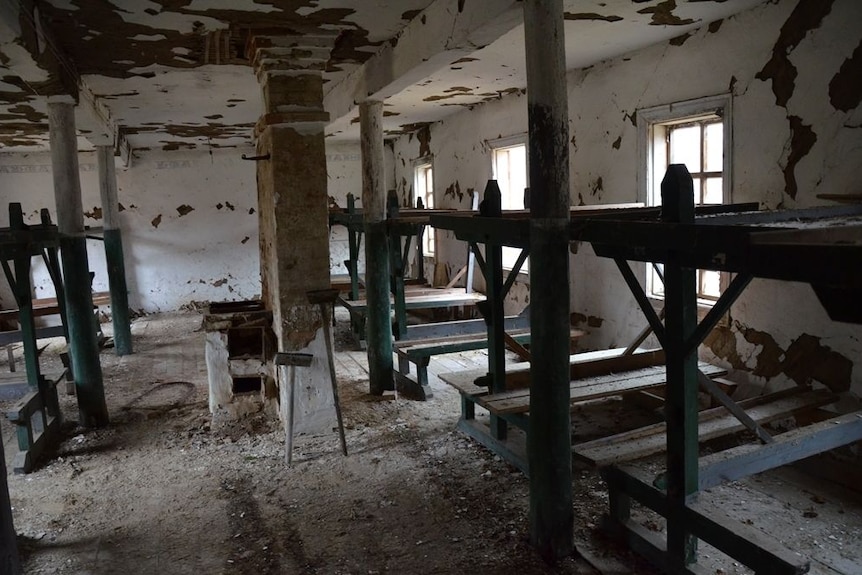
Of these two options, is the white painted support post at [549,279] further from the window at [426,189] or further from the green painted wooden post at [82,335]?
the window at [426,189]

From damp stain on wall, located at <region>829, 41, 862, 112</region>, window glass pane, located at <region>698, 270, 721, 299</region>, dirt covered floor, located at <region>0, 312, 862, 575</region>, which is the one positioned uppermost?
damp stain on wall, located at <region>829, 41, 862, 112</region>

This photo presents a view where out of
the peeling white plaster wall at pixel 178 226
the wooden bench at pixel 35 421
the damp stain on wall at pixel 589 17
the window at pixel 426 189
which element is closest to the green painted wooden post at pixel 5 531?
the wooden bench at pixel 35 421

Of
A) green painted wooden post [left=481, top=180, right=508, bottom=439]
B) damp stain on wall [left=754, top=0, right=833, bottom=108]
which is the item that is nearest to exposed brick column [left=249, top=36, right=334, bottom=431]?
green painted wooden post [left=481, top=180, right=508, bottom=439]

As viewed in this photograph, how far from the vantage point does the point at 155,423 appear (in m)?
5.12

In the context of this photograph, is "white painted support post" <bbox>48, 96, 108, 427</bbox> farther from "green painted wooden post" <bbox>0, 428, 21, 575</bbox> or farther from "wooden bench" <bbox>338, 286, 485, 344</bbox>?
"green painted wooden post" <bbox>0, 428, 21, 575</bbox>

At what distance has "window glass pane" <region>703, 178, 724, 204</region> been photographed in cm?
473

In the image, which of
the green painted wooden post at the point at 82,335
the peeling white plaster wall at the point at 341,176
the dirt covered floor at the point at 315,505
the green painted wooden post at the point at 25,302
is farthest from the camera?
the peeling white plaster wall at the point at 341,176

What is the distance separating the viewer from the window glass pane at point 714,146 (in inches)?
186

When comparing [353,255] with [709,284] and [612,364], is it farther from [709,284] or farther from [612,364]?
[709,284]

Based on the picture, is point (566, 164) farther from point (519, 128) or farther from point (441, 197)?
point (441, 197)

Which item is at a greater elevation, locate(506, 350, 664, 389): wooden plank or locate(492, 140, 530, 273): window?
locate(492, 140, 530, 273): window

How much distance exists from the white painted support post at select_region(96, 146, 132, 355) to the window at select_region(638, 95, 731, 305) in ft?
20.2

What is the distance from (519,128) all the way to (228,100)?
10.3 feet

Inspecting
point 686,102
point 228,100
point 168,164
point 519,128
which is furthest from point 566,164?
point 168,164
